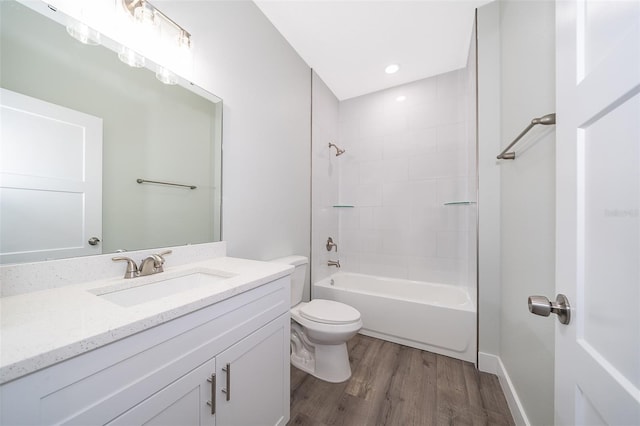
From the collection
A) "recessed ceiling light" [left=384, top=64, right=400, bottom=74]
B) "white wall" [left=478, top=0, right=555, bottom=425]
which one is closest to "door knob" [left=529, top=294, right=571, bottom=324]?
"white wall" [left=478, top=0, right=555, bottom=425]

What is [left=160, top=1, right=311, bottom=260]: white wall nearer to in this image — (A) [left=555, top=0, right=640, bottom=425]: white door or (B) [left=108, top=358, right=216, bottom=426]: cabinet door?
(B) [left=108, top=358, right=216, bottom=426]: cabinet door

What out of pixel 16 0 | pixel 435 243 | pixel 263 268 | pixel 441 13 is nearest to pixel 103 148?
pixel 16 0

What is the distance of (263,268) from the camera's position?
1103mm

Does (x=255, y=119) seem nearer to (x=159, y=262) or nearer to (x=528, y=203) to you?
(x=159, y=262)

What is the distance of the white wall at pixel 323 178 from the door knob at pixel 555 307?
1850 mm

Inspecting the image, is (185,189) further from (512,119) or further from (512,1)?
(512,1)

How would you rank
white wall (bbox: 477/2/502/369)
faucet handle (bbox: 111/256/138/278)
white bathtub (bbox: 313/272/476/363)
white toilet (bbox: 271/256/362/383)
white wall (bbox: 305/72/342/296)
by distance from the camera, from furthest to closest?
white wall (bbox: 305/72/342/296), white bathtub (bbox: 313/272/476/363), white wall (bbox: 477/2/502/369), white toilet (bbox: 271/256/362/383), faucet handle (bbox: 111/256/138/278)

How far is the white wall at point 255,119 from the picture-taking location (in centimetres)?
135

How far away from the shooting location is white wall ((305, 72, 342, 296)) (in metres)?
2.37

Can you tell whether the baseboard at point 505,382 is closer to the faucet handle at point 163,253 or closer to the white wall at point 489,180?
the white wall at point 489,180

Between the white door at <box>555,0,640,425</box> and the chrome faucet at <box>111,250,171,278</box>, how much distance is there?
140 cm

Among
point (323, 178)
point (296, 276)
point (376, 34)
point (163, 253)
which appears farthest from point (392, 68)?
point (163, 253)

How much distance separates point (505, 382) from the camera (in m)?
1.41

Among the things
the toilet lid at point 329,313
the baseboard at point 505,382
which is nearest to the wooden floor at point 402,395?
the baseboard at point 505,382
